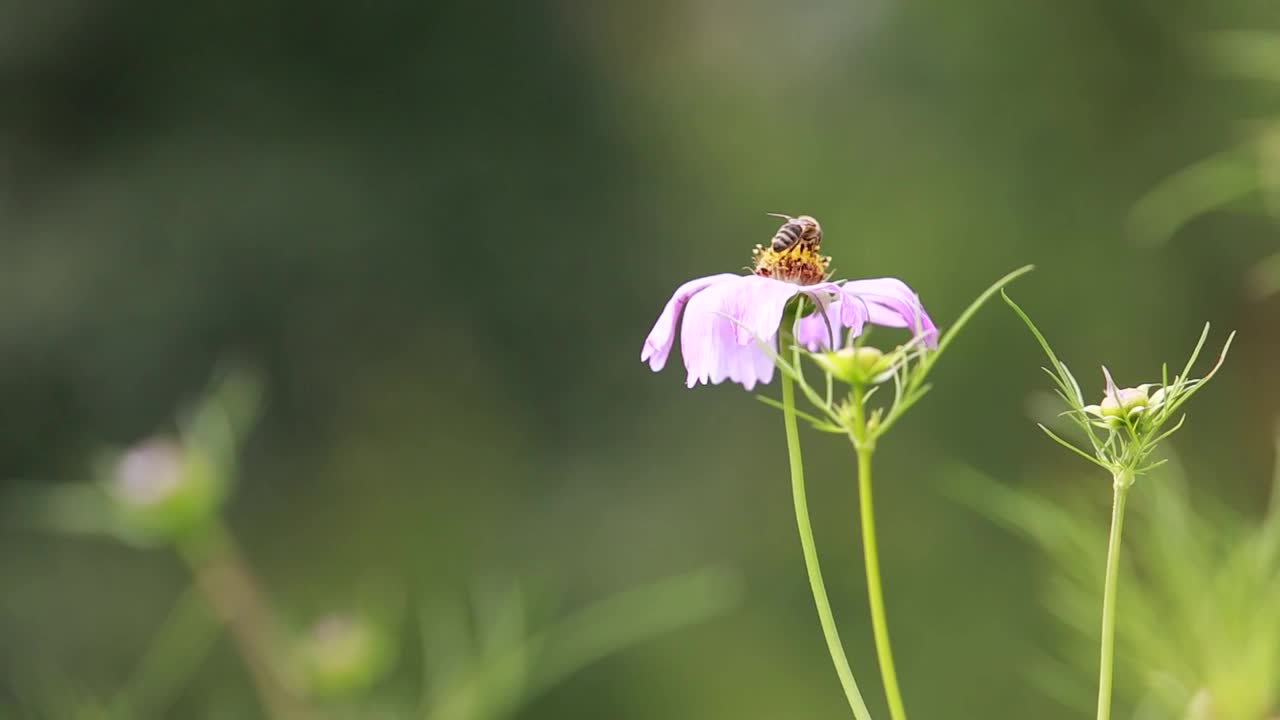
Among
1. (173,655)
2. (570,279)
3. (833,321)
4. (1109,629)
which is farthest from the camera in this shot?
(570,279)

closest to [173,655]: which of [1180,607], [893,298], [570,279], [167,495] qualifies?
[570,279]

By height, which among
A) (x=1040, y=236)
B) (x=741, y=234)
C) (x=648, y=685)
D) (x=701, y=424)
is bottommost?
(x=648, y=685)

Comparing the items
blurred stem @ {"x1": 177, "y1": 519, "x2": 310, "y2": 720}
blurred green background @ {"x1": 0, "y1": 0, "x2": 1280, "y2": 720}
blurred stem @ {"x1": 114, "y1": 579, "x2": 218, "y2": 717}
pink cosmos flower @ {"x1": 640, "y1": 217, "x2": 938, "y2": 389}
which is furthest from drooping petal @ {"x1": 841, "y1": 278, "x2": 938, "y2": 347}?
blurred stem @ {"x1": 114, "y1": 579, "x2": 218, "y2": 717}

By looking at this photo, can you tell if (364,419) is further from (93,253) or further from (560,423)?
(93,253)

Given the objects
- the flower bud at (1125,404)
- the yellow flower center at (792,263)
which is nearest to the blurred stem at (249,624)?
the yellow flower center at (792,263)

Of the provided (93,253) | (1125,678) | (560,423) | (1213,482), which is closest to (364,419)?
(560,423)

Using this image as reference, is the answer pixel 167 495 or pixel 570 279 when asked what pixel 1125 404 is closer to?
pixel 167 495

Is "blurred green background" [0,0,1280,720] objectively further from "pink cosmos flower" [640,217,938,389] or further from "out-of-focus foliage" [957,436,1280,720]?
"pink cosmos flower" [640,217,938,389]

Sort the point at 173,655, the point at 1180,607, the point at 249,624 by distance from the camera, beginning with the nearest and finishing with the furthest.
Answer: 1. the point at 1180,607
2. the point at 249,624
3. the point at 173,655
